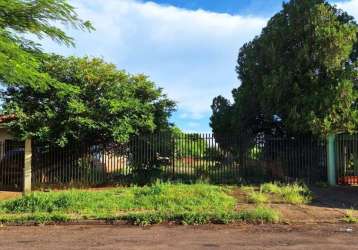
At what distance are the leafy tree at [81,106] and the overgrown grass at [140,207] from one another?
3556mm

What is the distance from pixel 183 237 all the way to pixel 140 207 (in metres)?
3.80

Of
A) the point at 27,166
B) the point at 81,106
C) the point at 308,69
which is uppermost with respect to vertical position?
the point at 308,69

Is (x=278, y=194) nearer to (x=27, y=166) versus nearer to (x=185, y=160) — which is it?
(x=185, y=160)

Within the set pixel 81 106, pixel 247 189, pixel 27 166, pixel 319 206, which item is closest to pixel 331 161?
pixel 247 189

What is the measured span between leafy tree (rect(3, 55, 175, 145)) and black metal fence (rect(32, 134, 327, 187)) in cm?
71

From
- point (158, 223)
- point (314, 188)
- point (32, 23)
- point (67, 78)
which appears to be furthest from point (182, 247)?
point (67, 78)

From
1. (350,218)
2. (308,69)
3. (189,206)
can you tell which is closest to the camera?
(350,218)

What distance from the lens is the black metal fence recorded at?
20500 mm

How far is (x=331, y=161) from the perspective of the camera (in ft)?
66.9

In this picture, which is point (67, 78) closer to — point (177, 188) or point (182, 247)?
point (177, 188)

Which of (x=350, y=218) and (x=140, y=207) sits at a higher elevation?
(x=140, y=207)

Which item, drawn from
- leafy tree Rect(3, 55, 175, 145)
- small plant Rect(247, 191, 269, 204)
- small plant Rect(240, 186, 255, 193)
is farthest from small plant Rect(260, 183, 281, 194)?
leafy tree Rect(3, 55, 175, 145)

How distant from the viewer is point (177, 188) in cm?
1644

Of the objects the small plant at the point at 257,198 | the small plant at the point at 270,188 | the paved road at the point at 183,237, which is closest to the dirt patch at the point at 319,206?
the small plant at the point at 257,198
